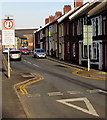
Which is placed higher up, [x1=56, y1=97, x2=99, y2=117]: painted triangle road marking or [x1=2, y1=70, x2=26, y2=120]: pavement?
[x1=2, y1=70, x2=26, y2=120]: pavement

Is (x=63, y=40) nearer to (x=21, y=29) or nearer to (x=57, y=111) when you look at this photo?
(x=57, y=111)

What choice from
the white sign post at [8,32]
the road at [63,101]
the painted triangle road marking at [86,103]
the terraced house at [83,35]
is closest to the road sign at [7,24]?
the white sign post at [8,32]

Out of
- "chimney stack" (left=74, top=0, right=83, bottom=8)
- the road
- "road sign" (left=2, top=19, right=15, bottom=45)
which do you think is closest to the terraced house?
"chimney stack" (left=74, top=0, right=83, bottom=8)

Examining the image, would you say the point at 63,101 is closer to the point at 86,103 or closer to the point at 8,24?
the point at 86,103

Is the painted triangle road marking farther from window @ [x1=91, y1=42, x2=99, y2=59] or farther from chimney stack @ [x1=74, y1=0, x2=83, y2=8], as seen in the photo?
chimney stack @ [x1=74, y1=0, x2=83, y2=8]

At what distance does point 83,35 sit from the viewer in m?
23.8

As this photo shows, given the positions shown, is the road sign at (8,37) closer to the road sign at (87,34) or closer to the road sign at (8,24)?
the road sign at (8,24)

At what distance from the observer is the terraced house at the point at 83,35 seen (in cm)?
2619

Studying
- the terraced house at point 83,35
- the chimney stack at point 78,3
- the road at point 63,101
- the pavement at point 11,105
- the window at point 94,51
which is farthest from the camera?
the chimney stack at point 78,3

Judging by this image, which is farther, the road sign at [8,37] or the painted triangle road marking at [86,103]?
the road sign at [8,37]

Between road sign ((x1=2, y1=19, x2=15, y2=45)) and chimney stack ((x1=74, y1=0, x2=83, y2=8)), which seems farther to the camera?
chimney stack ((x1=74, y1=0, x2=83, y2=8))

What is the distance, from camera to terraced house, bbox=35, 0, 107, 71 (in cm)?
2619

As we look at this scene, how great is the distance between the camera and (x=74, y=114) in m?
9.84

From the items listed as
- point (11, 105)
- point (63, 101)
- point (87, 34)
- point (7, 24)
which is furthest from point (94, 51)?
point (11, 105)
